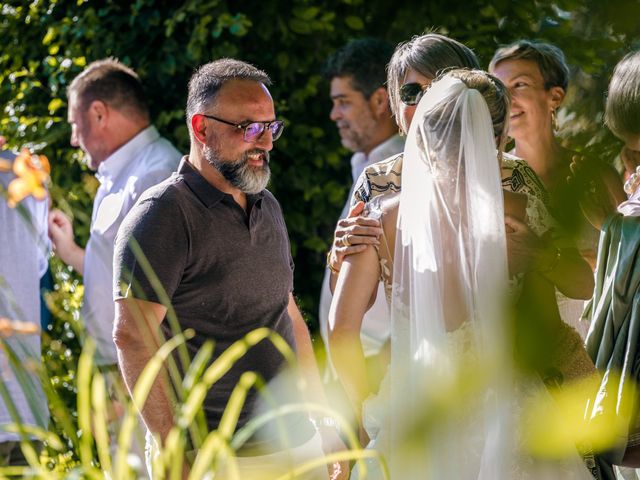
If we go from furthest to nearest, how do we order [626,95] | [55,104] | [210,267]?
[55,104], [210,267], [626,95]

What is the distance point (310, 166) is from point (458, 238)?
3.12 metres

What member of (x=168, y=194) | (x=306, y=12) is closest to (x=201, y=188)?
(x=168, y=194)

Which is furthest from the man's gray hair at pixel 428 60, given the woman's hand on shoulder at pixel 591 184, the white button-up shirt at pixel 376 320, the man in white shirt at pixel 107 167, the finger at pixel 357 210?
the woman's hand on shoulder at pixel 591 184

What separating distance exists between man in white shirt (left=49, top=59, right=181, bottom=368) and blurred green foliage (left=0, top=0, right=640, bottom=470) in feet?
2.10

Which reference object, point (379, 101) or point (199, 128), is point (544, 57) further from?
point (199, 128)

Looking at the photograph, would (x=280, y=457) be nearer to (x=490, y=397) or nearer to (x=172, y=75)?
(x=490, y=397)

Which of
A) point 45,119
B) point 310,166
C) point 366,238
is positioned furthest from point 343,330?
point 45,119

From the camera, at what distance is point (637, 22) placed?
105cm

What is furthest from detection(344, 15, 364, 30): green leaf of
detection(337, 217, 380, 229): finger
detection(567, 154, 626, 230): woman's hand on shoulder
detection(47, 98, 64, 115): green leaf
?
detection(567, 154, 626, 230): woman's hand on shoulder

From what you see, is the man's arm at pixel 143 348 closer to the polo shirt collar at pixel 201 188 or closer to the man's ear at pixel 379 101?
the polo shirt collar at pixel 201 188

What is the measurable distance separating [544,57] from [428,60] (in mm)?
1172

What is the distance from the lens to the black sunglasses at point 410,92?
3.05m

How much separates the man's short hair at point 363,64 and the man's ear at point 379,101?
2cm

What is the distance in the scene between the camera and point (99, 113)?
4613mm
